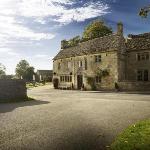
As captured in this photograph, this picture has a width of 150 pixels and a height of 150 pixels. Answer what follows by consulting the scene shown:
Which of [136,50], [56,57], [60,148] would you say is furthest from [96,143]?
[56,57]

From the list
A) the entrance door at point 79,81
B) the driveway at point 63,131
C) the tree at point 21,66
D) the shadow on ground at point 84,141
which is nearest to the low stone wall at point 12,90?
the driveway at point 63,131

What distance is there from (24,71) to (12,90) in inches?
3354

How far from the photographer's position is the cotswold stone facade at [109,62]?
3719cm

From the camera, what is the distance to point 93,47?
43.2 m

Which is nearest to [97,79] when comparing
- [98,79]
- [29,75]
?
[98,79]

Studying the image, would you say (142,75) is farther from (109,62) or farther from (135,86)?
(109,62)

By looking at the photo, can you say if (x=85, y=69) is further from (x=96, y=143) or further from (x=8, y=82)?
(x=96, y=143)

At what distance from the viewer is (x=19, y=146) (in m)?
8.18

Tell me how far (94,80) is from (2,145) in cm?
3322

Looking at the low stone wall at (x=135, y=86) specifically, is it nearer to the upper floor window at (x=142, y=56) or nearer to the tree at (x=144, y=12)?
the upper floor window at (x=142, y=56)

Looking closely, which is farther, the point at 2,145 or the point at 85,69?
the point at 85,69

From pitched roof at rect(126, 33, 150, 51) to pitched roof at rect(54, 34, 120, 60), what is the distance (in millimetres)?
2117

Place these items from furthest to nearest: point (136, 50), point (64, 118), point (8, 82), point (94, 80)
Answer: point (94, 80) → point (136, 50) → point (8, 82) → point (64, 118)

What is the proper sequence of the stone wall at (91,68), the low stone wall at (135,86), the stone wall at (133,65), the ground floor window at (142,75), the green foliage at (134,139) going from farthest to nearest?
the stone wall at (91,68)
the stone wall at (133,65)
the ground floor window at (142,75)
the low stone wall at (135,86)
the green foliage at (134,139)
